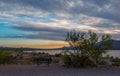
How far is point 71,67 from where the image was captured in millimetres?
28109

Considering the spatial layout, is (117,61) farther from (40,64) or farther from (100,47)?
(40,64)

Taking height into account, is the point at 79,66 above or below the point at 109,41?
below

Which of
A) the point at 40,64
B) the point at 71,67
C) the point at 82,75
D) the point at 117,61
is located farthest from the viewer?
the point at 117,61

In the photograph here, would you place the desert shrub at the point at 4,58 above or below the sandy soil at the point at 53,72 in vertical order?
above

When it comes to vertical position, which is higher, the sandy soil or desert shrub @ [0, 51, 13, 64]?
desert shrub @ [0, 51, 13, 64]

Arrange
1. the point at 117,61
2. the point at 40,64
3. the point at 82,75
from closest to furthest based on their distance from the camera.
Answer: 1. the point at 82,75
2. the point at 40,64
3. the point at 117,61

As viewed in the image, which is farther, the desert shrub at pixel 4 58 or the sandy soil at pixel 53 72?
the desert shrub at pixel 4 58

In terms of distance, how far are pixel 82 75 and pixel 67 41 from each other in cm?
857

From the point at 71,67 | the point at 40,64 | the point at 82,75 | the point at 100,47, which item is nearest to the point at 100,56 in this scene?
the point at 100,47

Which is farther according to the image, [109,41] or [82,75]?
[109,41]

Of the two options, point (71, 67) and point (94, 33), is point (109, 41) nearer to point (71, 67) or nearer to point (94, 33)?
point (94, 33)

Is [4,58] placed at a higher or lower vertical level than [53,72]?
higher

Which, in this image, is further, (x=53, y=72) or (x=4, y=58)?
(x=4, y=58)

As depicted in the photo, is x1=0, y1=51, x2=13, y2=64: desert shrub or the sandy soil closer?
the sandy soil
